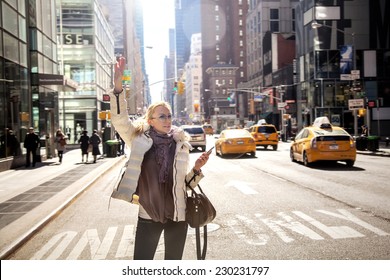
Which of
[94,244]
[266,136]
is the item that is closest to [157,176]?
[94,244]

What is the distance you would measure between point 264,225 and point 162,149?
161 inches

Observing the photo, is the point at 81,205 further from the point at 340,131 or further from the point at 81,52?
the point at 81,52

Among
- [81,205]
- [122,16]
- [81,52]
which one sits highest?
[122,16]

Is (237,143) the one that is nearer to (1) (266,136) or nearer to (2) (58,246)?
(1) (266,136)

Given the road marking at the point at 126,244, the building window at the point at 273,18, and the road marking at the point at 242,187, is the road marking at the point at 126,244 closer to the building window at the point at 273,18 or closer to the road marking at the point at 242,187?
the road marking at the point at 242,187

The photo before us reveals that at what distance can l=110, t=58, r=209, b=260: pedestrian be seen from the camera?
3.55 m

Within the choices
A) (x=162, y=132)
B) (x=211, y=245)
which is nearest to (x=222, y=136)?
(x=211, y=245)

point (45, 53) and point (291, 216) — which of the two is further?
point (45, 53)

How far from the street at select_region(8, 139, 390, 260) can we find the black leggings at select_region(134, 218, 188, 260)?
1812 mm

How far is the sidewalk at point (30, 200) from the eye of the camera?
6.92 meters

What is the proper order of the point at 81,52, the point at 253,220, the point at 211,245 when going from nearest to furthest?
the point at 211,245, the point at 253,220, the point at 81,52

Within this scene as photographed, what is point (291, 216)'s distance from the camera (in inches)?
309

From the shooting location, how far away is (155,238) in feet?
11.9

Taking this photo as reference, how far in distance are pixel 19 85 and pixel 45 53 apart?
18.7 feet
